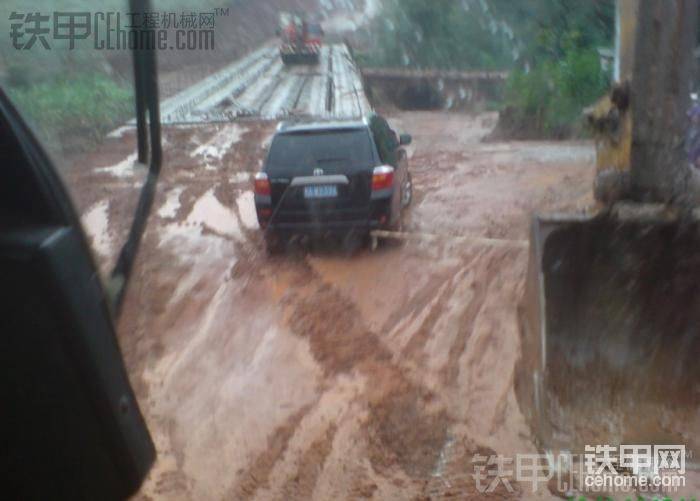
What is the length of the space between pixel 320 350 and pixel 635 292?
3.01 metres

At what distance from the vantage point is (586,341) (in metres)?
5.19

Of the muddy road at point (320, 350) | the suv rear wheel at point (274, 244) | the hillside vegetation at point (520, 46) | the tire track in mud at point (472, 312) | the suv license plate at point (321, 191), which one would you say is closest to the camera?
the muddy road at point (320, 350)

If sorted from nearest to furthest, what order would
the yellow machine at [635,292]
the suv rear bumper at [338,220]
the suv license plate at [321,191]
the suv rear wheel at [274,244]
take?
the yellow machine at [635,292]
the suv license plate at [321,191]
the suv rear bumper at [338,220]
the suv rear wheel at [274,244]

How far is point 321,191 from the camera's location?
9961 mm

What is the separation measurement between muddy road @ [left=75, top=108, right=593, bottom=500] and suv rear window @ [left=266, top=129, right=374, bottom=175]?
1.16 metres

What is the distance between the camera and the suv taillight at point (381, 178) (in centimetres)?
1005

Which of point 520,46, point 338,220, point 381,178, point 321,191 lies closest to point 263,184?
point 321,191

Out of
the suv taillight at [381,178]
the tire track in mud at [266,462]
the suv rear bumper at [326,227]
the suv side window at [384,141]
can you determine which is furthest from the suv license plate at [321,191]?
the tire track in mud at [266,462]

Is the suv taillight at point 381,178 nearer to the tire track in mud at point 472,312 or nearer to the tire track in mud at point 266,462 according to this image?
the tire track in mud at point 472,312

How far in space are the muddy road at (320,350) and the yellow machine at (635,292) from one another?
0.52 metres

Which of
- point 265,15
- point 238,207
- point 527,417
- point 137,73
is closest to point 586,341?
point 527,417

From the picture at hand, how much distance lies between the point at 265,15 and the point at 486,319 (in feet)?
76.4

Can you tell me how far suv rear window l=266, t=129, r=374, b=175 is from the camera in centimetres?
1005

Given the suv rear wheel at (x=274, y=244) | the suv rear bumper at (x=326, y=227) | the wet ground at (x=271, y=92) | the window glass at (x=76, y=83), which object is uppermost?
the window glass at (x=76, y=83)
